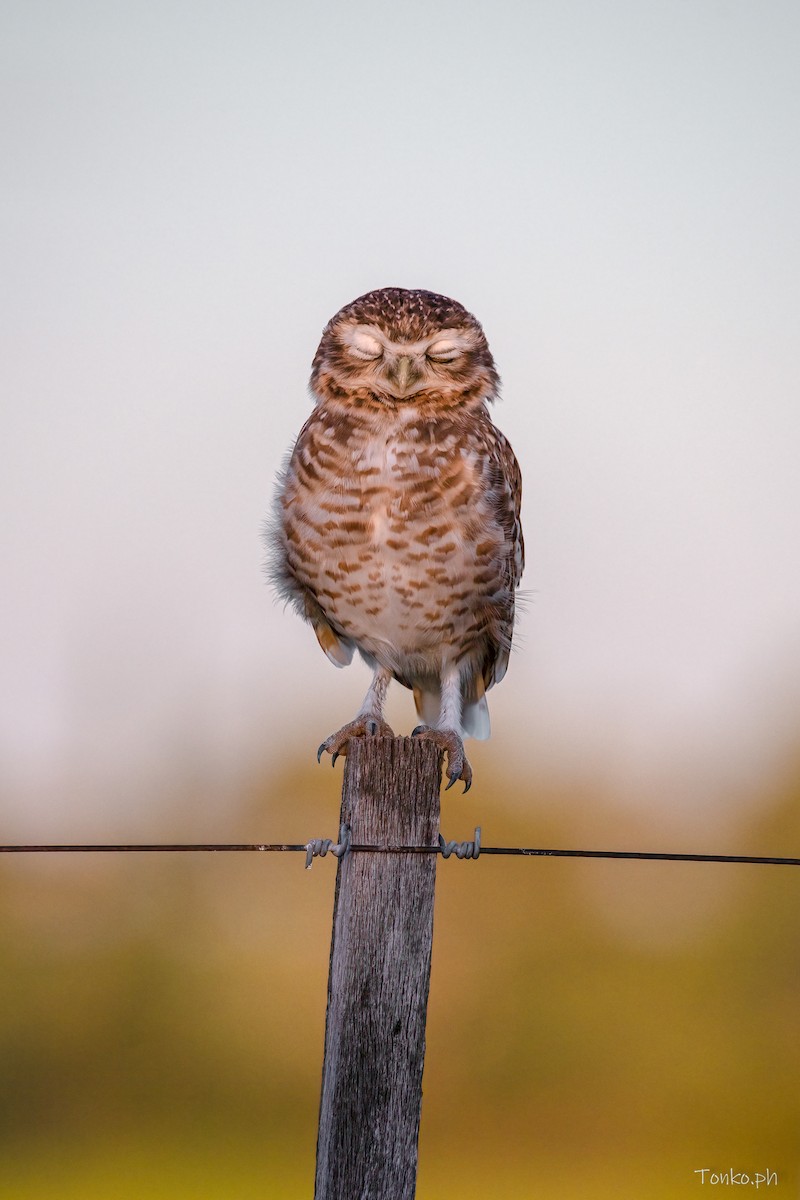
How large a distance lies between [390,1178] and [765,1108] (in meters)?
11.4

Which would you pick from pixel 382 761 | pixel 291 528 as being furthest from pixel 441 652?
pixel 382 761

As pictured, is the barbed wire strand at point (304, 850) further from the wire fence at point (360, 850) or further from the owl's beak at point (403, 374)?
the owl's beak at point (403, 374)

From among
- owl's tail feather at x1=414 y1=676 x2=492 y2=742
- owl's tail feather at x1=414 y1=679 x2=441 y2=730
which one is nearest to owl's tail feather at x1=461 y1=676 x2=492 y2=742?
owl's tail feather at x1=414 y1=676 x2=492 y2=742

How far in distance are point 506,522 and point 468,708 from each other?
95 cm

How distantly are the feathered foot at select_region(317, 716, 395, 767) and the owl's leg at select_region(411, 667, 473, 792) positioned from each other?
0.35 ft

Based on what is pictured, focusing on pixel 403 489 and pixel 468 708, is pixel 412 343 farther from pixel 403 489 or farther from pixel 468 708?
pixel 468 708

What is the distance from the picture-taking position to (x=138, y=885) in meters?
13.1

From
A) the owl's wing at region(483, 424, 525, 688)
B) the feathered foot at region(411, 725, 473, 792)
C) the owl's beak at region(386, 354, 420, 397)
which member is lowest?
the feathered foot at region(411, 725, 473, 792)

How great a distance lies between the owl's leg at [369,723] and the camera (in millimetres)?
3650

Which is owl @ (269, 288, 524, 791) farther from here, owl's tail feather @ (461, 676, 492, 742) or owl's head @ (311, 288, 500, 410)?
owl's tail feather @ (461, 676, 492, 742)

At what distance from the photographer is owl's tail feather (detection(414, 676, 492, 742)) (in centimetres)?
488

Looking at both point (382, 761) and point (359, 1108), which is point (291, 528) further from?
point (359, 1108)

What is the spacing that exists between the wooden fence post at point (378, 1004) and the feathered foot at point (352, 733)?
1020mm

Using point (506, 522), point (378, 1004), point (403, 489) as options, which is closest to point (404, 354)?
point (403, 489)
